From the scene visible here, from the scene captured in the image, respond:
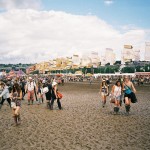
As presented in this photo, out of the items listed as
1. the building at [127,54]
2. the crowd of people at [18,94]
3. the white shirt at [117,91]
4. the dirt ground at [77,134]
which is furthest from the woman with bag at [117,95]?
the building at [127,54]

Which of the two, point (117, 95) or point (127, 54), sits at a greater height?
point (127, 54)

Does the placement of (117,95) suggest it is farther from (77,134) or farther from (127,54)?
(127,54)

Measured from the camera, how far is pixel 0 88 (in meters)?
19.5

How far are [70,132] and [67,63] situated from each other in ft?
408

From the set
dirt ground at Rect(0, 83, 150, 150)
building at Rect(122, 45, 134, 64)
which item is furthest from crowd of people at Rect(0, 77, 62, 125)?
building at Rect(122, 45, 134, 64)

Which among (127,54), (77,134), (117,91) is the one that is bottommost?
(77,134)

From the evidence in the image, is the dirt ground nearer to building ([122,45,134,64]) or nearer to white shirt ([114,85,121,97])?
white shirt ([114,85,121,97])

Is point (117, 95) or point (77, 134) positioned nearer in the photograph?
point (77, 134)

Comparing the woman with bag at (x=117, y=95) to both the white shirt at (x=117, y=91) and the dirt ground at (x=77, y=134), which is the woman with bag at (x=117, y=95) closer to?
the white shirt at (x=117, y=91)

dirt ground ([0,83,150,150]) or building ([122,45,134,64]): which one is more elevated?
building ([122,45,134,64])

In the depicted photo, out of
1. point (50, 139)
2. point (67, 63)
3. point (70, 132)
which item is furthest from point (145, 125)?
point (67, 63)

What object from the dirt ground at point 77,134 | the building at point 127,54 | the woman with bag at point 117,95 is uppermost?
the building at point 127,54

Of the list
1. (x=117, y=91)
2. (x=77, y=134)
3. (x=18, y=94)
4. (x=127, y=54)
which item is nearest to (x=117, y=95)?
(x=117, y=91)

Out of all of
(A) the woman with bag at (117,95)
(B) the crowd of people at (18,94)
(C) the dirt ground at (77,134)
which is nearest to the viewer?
(C) the dirt ground at (77,134)
